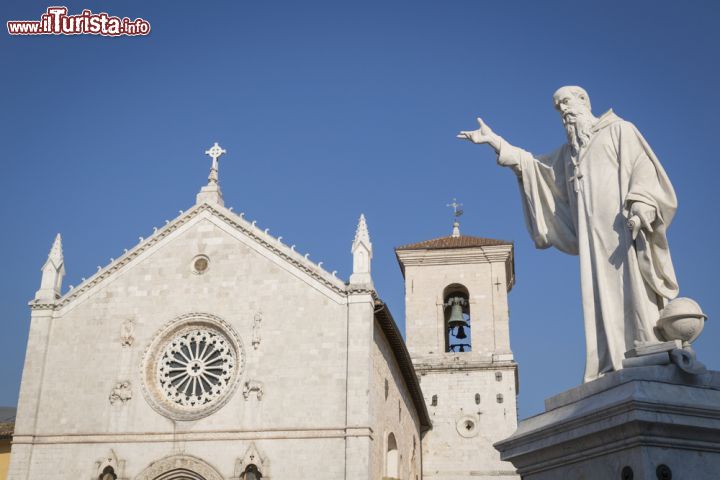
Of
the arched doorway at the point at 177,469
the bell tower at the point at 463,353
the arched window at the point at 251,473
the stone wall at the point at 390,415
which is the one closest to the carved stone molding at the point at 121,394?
the arched doorway at the point at 177,469

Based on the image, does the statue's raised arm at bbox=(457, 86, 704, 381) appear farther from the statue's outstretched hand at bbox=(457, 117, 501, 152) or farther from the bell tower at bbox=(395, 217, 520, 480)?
the bell tower at bbox=(395, 217, 520, 480)

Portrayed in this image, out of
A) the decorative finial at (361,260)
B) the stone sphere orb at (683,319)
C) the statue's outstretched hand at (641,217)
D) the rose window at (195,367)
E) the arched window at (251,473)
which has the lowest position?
the stone sphere orb at (683,319)

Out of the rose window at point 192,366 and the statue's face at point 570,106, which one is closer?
the statue's face at point 570,106

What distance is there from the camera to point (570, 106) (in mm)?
5176

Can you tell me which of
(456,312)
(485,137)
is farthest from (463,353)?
(485,137)

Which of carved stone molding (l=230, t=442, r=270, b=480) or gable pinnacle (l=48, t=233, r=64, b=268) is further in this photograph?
gable pinnacle (l=48, t=233, r=64, b=268)

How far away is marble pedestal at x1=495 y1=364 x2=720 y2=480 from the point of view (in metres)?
3.74

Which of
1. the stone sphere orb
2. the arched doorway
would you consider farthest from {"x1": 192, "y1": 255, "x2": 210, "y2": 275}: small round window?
the stone sphere orb

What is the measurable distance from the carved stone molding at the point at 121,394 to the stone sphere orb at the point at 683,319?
2079 cm

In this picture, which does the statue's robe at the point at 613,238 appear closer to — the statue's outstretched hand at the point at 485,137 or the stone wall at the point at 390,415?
the statue's outstretched hand at the point at 485,137

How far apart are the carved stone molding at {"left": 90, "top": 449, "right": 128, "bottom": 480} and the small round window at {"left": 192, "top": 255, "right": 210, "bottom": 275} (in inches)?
222

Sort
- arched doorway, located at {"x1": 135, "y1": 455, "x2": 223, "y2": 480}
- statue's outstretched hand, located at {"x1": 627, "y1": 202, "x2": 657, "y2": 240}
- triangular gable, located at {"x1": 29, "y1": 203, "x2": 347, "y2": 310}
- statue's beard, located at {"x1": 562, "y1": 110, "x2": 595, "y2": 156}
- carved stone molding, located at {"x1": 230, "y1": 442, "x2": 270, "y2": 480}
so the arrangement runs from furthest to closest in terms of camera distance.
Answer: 1. triangular gable, located at {"x1": 29, "y1": 203, "x2": 347, "y2": 310}
2. arched doorway, located at {"x1": 135, "y1": 455, "x2": 223, "y2": 480}
3. carved stone molding, located at {"x1": 230, "y1": 442, "x2": 270, "y2": 480}
4. statue's beard, located at {"x1": 562, "y1": 110, "x2": 595, "y2": 156}
5. statue's outstretched hand, located at {"x1": 627, "y1": 202, "x2": 657, "y2": 240}

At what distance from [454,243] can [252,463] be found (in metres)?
17.0

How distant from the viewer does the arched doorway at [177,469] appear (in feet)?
71.1
